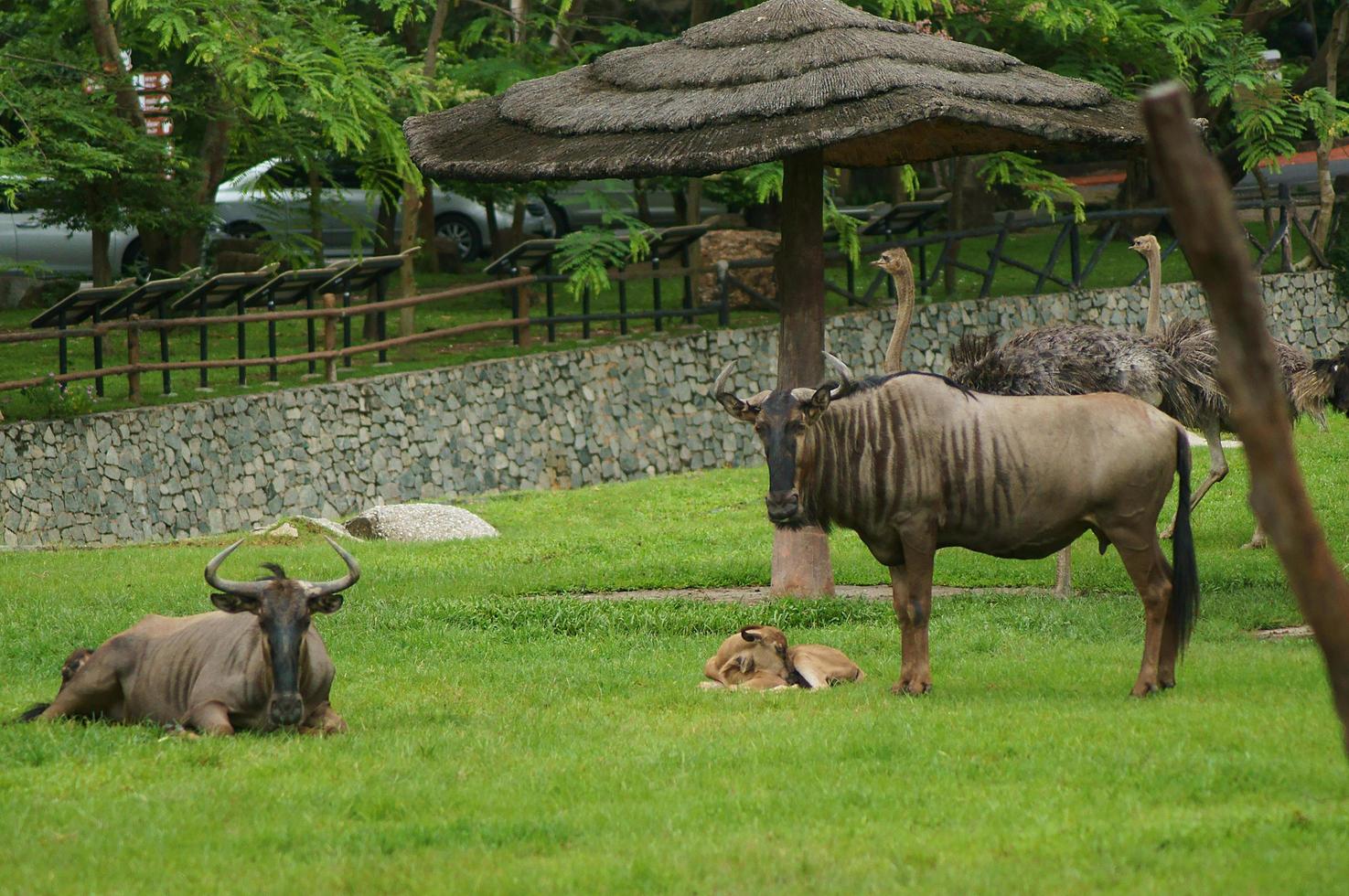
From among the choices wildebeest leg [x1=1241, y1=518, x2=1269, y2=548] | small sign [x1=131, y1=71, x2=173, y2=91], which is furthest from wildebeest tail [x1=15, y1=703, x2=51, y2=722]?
small sign [x1=131, y1=71, x2=173, y2=91]

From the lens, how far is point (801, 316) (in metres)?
13.6

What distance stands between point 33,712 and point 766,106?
21.0ft

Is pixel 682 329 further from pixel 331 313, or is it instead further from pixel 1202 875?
pixel 1202 875

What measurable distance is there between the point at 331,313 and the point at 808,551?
10.1 meters

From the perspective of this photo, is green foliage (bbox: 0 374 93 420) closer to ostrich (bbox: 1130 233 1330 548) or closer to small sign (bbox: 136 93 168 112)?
small sign (bbox: 136 93 168 112)

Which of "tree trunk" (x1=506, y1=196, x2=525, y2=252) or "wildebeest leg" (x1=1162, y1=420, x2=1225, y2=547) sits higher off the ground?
"tree trunk" (x1=506, y1=196, x2=525, y2=252)

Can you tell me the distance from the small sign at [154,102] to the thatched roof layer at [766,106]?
33.1 ft

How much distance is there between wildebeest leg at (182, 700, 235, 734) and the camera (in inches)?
336

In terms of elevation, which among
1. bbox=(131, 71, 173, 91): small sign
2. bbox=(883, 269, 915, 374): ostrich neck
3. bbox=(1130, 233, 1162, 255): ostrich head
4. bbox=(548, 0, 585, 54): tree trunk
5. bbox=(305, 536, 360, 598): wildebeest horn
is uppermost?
bbox=(548, 0, 585, 54): tree trunk

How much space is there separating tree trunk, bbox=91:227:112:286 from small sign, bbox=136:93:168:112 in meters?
1.92

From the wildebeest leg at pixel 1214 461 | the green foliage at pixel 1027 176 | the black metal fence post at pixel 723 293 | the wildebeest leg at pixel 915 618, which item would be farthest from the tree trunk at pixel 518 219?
the wildebeest leg at pixel 915 618

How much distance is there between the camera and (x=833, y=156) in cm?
1511

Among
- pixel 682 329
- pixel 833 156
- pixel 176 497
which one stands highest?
pixel 833 156

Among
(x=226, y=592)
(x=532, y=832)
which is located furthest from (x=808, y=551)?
(x=532, y=832)
